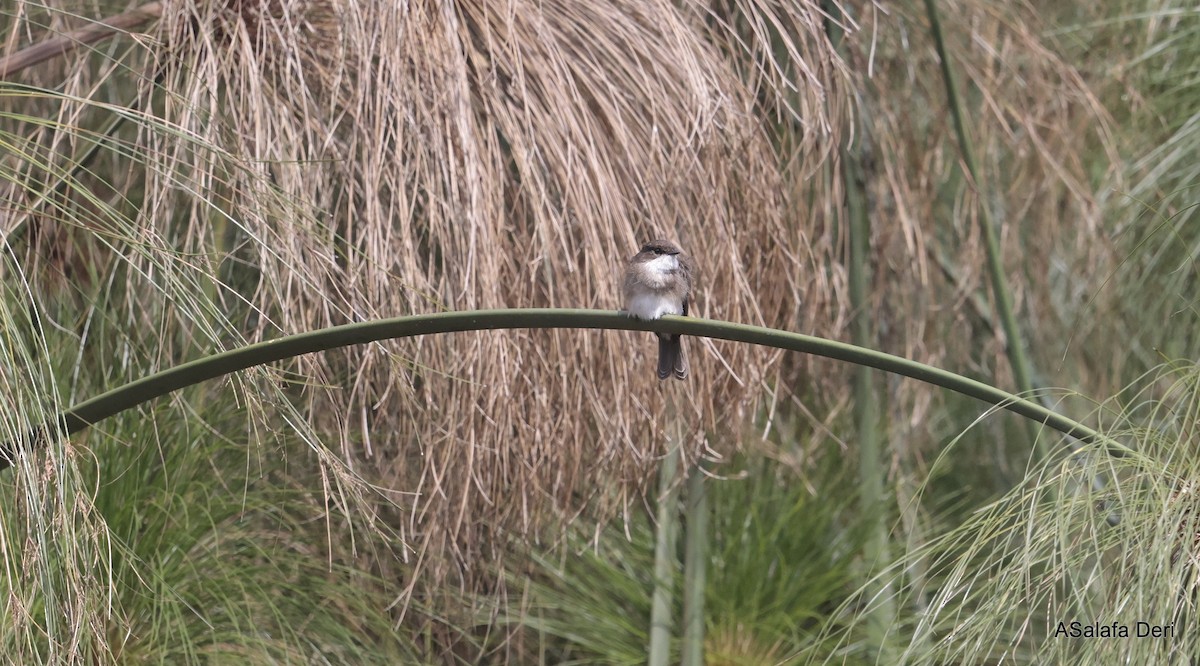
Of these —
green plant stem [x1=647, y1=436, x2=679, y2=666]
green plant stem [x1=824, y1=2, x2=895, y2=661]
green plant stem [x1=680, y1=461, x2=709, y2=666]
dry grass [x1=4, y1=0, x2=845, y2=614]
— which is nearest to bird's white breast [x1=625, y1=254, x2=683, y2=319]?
dry grass [x1=4, y1=0, x2=845, y2=614]

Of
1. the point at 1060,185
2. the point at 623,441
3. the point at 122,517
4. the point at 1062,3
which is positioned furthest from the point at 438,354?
the point at 1062,3

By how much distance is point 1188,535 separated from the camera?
1.98 m

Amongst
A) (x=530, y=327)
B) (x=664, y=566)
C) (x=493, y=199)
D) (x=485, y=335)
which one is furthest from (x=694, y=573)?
(x=530, y=327)

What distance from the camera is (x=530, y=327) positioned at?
185cm

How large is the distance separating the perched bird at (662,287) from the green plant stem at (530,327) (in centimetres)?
77

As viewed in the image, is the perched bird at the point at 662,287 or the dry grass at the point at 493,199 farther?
the dry grass at the point at 493,199

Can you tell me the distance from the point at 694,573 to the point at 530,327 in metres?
1.98

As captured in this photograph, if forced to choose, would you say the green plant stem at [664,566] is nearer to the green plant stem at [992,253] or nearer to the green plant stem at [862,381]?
the green plant stem at [862,381]

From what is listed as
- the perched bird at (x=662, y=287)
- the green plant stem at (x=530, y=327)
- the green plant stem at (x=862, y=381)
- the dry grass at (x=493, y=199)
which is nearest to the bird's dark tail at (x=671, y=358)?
the perched bird at (x=662, y=287)

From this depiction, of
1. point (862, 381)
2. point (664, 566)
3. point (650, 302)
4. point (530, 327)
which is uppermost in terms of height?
point (530, 327)

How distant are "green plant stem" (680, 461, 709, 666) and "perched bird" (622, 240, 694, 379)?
2.92ft

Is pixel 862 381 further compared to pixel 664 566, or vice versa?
pixel 862 381

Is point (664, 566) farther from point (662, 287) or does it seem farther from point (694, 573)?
point (662, 287)

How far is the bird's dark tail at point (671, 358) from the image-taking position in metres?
2.65
